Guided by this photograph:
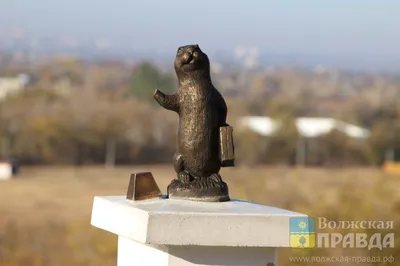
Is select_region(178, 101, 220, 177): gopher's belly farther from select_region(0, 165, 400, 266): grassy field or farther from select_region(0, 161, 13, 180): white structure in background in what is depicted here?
select_region(0, 161, 13, 180): white structure in background

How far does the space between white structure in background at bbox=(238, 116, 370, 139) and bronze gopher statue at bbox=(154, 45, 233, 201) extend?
47.1 m

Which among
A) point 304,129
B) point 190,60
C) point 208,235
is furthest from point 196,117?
point 304,129

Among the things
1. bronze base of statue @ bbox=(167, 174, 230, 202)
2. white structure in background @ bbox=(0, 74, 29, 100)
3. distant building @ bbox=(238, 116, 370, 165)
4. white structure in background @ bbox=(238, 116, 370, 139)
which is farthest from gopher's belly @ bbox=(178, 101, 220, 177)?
white structure in background @ bbox=(0, 74, 29, 100)

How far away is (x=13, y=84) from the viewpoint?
7200 centimetres

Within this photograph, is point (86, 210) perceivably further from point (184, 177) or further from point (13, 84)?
point (13, 84)

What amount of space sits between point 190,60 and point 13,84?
67.6 meters

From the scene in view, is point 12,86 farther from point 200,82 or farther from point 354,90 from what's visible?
point 200,82

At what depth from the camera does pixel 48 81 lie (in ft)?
261

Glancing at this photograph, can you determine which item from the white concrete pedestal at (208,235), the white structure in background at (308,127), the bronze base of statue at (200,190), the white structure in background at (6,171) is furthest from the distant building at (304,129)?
the white concrete pedestal at (208,235)

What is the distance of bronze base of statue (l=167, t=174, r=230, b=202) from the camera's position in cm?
520

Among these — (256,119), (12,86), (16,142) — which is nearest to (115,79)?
(12,86)

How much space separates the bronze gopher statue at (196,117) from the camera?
5.35 metres

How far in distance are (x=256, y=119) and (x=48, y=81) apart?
25999mm

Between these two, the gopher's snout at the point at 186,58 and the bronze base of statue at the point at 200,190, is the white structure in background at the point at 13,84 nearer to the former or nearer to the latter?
the gopher's snout at the point at 186,58
